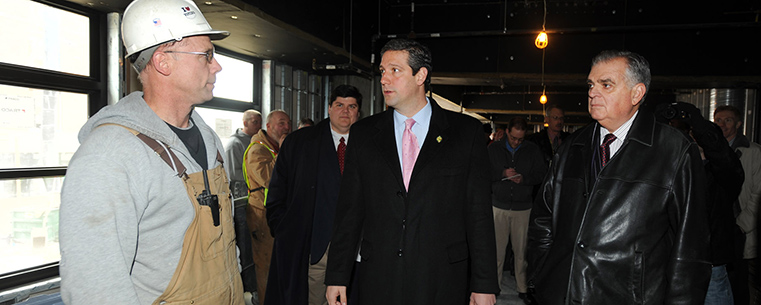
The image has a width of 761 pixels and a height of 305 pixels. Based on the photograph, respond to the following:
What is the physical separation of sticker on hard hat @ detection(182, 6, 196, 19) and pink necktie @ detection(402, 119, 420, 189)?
1010 mm

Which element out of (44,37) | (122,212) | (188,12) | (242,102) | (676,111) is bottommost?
(122,212)

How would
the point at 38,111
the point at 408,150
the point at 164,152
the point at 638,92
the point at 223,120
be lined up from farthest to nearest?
the point at 223,120 → the point at 38,111 → the point at 408,150 → the point at 638,92 → the point at 164,152

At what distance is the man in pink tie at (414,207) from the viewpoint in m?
1.91

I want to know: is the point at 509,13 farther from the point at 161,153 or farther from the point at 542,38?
the point at 161,153

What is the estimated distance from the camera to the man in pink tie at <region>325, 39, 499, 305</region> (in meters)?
1.91

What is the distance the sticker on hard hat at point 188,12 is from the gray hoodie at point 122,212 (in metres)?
0.30

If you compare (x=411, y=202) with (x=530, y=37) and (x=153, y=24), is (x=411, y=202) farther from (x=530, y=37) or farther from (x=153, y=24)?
(x=530, y=37)

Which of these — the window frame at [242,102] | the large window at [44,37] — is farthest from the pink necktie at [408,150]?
the window frame at [242,102]

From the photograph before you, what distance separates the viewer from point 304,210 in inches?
117

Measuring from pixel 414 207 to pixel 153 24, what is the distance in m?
1.18

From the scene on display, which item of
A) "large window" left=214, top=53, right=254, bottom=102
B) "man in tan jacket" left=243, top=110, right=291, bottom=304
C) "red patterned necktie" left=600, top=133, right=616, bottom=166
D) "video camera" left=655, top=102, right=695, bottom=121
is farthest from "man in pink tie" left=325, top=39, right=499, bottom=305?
"large window" left=214, top=53, right=254, bottom=102

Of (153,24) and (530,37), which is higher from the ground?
(530,37)

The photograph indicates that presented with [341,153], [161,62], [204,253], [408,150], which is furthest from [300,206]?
[161,62]

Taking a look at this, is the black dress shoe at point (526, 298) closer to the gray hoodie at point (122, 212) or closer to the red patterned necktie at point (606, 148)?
the red patterned necktie at point (606, 148)
